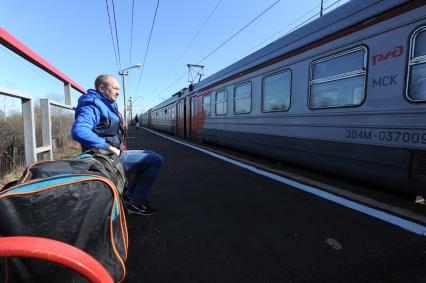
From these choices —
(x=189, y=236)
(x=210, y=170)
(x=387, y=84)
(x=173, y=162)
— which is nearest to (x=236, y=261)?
(x=189, y=236)

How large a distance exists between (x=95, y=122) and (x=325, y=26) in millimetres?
4279

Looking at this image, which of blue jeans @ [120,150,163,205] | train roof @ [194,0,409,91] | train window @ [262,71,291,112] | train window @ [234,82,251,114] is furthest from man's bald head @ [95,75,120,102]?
train window @ [234,82,251,114]

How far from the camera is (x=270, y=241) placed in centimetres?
281

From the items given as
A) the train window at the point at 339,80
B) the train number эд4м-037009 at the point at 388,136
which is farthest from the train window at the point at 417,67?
the train window at the point at 339,80

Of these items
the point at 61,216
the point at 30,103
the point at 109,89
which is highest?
the point at 109,89

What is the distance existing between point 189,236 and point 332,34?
13.5 ft

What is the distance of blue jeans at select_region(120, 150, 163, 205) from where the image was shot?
131 inches

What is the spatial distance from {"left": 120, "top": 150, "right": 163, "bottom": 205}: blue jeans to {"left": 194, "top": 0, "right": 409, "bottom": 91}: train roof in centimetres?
367

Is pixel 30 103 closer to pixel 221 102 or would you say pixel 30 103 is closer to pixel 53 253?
pixel 53 253

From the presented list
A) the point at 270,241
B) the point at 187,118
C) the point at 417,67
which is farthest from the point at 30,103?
the point at 187,118

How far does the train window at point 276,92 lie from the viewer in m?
6.22

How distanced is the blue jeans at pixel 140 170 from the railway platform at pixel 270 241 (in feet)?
0.91

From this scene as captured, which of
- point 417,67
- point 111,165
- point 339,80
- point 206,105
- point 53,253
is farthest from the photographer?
point 206,105

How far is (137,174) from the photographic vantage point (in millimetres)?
3500
